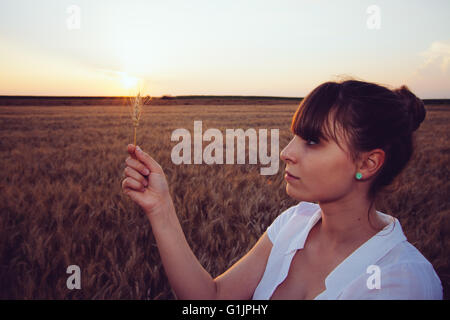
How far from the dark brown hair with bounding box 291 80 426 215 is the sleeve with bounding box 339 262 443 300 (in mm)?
401

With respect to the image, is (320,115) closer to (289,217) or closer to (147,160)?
(289,217)

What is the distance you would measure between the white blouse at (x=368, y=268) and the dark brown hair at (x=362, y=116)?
0.29m

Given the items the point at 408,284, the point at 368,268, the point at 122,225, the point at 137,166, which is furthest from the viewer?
the point at 122,225

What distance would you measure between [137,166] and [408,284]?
1.04 meters

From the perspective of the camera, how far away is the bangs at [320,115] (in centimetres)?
116

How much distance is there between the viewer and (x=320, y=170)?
1148 millimetres

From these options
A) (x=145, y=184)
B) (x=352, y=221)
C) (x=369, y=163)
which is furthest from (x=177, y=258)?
(x=369, y=163)

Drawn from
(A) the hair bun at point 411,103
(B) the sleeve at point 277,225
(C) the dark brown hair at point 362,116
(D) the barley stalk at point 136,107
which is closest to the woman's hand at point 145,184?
(D) the barley stalk at point 136,107

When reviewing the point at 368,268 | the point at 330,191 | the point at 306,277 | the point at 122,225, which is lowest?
the point at 122,225

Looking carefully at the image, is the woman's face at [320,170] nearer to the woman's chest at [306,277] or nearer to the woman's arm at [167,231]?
the woman's chest at [306,277]

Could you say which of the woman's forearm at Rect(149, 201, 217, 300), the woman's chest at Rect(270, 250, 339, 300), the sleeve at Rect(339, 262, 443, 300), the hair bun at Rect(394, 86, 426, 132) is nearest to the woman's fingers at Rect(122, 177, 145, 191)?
the woman's forearm at Rect(149, 201, 217, 300)

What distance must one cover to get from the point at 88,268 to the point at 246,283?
3.37 ft

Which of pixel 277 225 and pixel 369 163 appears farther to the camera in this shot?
pixel 277 225
